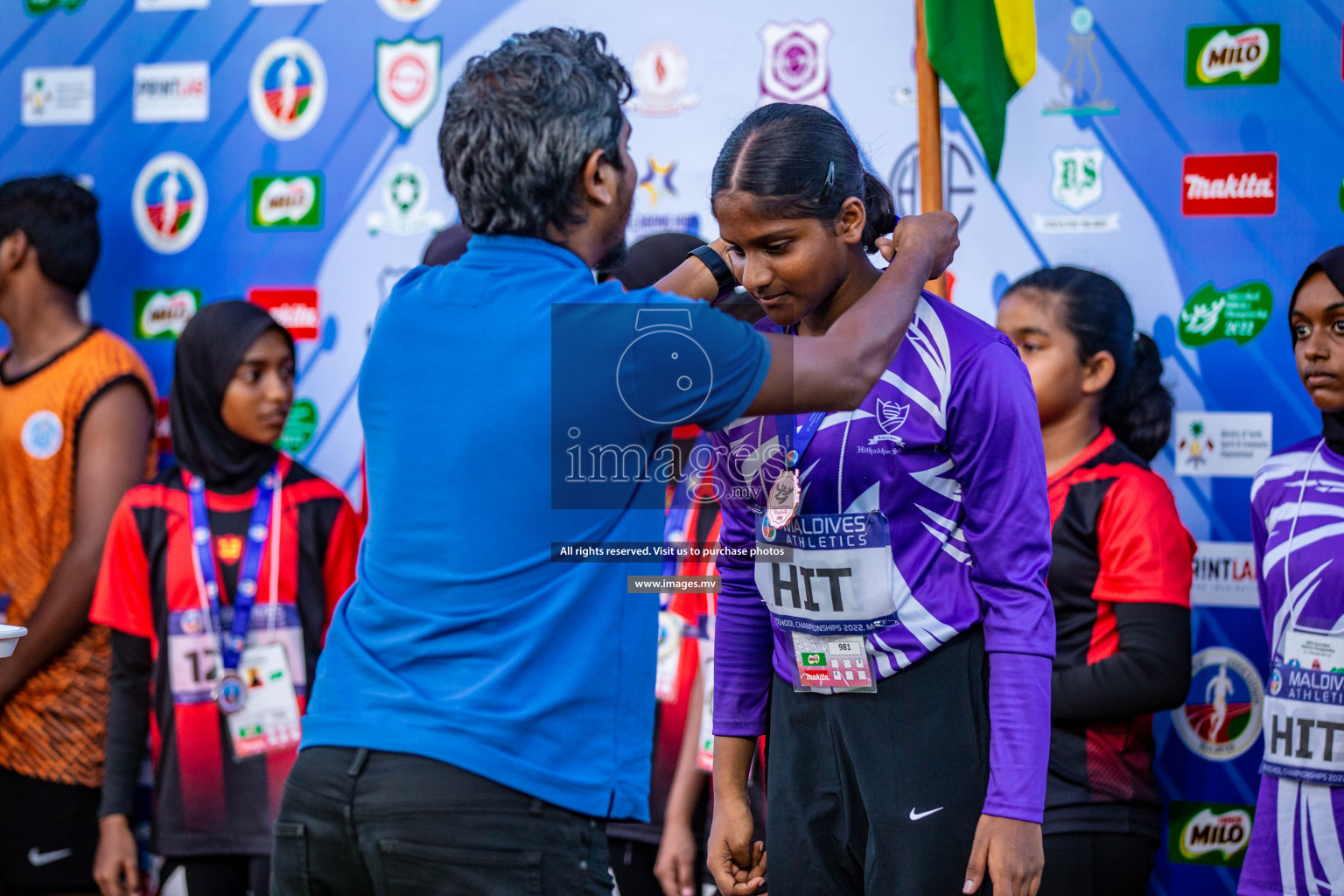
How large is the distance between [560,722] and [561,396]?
412 millimetres

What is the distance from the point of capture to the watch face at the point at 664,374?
1.54 m

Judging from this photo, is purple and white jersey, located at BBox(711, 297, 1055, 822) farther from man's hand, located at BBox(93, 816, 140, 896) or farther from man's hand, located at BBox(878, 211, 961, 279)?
man's hand, located at BBox(93, 816, 140, 896)

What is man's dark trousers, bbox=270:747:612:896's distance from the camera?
149 cm

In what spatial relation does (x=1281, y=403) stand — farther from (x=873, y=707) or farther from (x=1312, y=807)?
(x=873, y=707)

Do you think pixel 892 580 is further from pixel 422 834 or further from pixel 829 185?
pixel 422 834

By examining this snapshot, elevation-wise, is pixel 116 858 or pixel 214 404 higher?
pixel 214 404

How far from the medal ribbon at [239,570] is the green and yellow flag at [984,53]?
2.18m

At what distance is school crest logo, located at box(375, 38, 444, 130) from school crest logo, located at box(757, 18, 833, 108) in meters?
1.06

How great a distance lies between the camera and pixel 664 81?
3789 mm

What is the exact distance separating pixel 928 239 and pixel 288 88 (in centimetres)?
283

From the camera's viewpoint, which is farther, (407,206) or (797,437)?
(407,206)

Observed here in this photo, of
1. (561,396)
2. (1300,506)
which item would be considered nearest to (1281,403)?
(1300,506)

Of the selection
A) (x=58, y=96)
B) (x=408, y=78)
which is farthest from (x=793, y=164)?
(x=58, y=96)

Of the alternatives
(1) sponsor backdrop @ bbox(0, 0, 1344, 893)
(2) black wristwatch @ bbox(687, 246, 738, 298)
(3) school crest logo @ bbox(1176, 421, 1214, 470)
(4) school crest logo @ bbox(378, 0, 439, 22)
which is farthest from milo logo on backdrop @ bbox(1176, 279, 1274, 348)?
(4) school crest logo @ bbox(378, 0, 439, 22)
